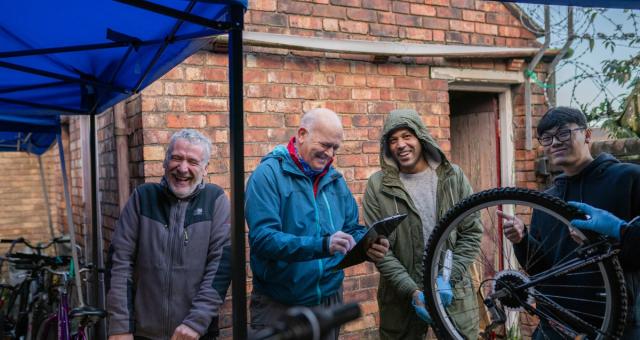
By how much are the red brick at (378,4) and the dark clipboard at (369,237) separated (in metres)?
2.41

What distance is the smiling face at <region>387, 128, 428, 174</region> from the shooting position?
109 inches

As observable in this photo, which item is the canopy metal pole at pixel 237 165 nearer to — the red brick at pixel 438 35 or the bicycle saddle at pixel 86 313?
the bicycle saddle at pixel 86 313

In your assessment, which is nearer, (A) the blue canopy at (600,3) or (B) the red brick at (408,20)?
(A) the blue canopy at (600,3)

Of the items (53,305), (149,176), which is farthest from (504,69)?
(53,305)

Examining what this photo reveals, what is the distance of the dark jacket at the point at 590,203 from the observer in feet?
6.73

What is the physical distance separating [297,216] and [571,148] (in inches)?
43.5

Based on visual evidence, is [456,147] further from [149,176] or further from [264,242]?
[264,242]

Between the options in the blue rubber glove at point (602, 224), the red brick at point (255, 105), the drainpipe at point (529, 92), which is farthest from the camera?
the drainpipe at point (529, 92)

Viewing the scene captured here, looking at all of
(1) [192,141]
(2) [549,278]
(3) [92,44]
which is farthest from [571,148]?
(3) [92,44]

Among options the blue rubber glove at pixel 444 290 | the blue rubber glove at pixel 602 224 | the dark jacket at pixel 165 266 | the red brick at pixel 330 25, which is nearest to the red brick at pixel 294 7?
the red brick at pixel 330 25

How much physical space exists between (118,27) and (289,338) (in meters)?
1.88

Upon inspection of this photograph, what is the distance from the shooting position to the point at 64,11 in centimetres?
227

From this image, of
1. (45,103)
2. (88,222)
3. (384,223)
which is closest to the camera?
(384,223)

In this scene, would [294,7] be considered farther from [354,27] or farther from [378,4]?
[378,4]
